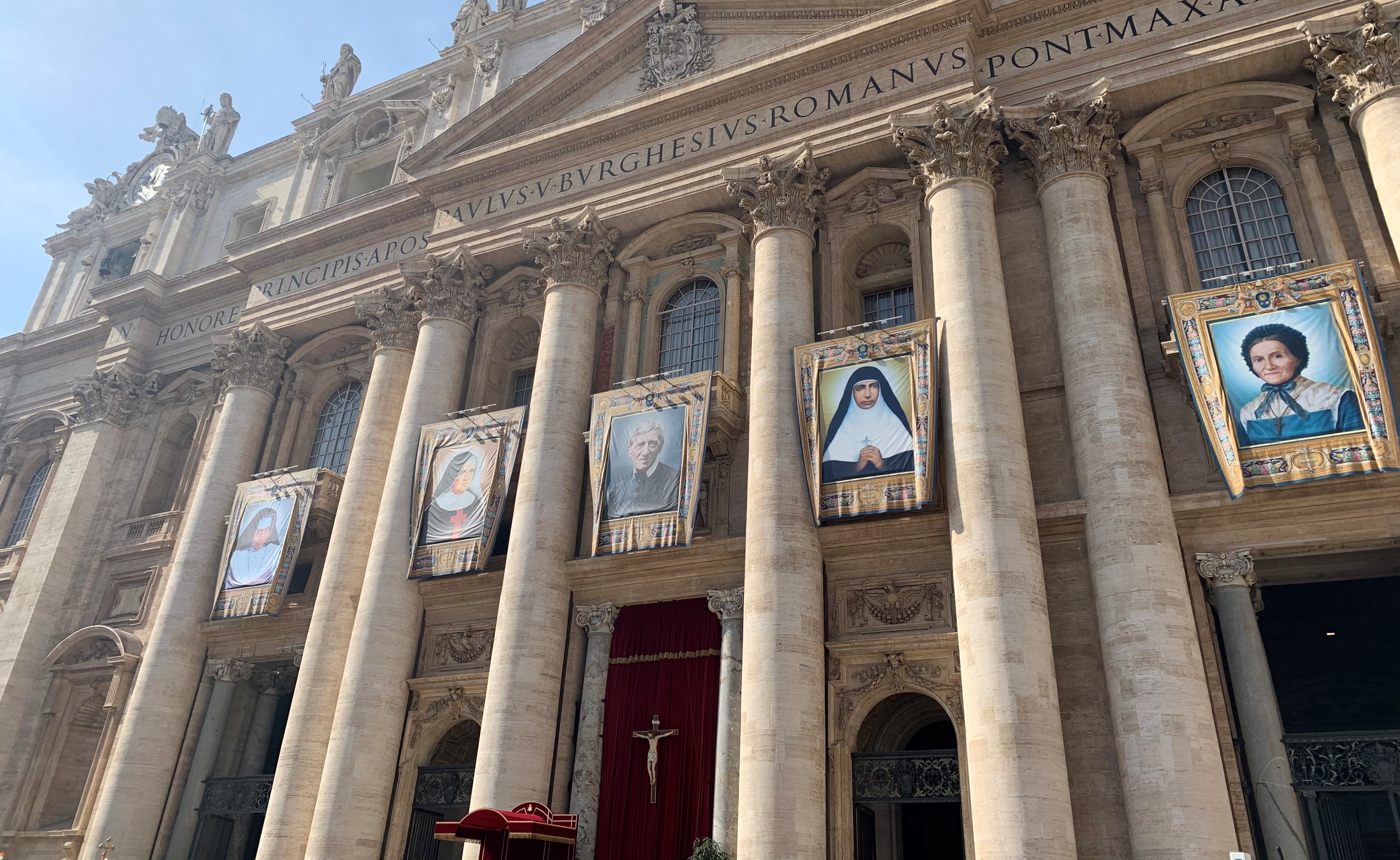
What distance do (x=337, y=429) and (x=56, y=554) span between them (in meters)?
8.60

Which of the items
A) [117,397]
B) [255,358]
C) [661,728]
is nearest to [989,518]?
[661,728]

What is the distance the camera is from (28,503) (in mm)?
32000

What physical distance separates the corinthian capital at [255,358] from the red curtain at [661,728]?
1336 centimetres

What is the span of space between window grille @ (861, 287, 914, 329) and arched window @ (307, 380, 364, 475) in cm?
1310

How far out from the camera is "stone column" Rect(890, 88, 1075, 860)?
13.6 metres

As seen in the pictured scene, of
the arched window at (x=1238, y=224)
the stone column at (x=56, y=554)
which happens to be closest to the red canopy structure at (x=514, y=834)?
the arched window at (x=1238, y=224)

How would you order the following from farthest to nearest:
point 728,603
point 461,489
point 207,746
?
point 207,746, point 461,489, point 728,603

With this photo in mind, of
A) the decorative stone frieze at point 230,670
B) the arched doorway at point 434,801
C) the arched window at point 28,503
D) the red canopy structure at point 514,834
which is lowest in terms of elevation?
the red canopy structure at point 514,834

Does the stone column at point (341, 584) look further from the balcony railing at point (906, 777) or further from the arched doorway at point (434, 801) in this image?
the balcony railing at point (906, 777)

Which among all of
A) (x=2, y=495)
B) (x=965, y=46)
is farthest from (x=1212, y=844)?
(x=2, y=495)

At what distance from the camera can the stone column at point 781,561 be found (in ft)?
49.3

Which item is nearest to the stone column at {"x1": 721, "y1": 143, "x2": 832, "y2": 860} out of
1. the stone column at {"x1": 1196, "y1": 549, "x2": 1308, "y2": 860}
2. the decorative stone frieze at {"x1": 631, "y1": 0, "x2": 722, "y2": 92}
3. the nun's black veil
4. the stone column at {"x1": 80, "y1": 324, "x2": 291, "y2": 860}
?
the nun's black veil

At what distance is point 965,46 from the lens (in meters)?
19.8

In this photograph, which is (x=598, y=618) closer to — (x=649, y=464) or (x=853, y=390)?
(x=649, y=464)
